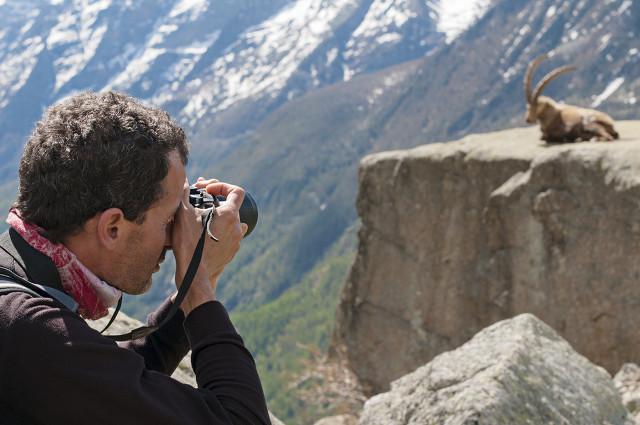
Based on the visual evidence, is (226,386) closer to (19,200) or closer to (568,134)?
(19,200)

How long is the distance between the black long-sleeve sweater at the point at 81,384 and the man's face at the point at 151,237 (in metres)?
0.33

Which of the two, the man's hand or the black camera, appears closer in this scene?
the man's hand

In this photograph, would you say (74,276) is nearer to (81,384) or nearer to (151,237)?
(151,237)

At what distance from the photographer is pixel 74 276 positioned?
2289mm

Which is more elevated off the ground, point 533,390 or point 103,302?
point 103,302

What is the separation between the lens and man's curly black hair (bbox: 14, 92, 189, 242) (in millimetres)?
2172

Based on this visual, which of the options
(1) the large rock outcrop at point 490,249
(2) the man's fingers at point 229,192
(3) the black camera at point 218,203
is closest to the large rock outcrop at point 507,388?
(3) the black camera at point 218,203

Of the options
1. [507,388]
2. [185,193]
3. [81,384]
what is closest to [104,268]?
[185,193]

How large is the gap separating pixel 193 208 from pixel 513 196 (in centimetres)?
1181

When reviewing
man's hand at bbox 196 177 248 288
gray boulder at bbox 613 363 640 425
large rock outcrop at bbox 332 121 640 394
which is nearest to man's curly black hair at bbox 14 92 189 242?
man's hand at bbox 196 177 248 288

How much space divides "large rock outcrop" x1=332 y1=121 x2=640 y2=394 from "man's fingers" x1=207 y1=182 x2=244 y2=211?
969 centimetres

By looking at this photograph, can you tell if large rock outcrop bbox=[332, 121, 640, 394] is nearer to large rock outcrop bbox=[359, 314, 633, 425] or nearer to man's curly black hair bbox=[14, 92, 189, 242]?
large rock outcrop bbox=[359, 314, 633, 425]

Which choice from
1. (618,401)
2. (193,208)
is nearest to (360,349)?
(618,401)

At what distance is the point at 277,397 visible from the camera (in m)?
128
